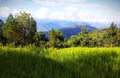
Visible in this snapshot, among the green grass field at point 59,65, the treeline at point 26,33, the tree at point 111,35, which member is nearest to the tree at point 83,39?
the treeline at point 26,33

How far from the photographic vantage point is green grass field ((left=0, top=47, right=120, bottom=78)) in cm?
419

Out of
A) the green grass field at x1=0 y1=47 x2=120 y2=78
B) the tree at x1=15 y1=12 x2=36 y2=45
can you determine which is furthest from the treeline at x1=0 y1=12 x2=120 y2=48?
Answer: the green grass field at x1=0 y1=47 x2=120 y2=78

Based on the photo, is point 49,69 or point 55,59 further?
point 55,59

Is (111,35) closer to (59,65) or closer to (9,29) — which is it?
(9,29)

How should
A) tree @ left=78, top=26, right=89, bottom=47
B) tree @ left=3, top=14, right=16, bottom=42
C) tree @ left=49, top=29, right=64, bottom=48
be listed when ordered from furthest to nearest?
tree @ left=78, top=26, right=89, bottom=47, tree @ left=49, top=29, right=64, bottom=48, tree @ left=3, top=14, right=16, bottom=42

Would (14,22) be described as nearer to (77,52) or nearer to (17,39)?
(17,39)

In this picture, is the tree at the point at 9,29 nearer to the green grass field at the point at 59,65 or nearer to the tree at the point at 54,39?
the tree at the point at 54,39

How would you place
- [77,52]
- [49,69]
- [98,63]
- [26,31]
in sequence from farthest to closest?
[26,31] → [77,52] → [98,63] → [49,69]

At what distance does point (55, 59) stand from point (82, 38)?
9235 centimetres

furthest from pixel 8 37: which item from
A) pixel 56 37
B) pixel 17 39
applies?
pixel 56 37

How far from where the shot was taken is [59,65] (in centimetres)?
468

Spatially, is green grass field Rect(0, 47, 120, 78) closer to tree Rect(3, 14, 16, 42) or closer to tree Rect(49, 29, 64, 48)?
tree Rect(3, 14, 16, 42)

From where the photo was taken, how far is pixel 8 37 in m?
76.2

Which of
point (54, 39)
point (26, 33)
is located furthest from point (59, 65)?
point (54, 39)
